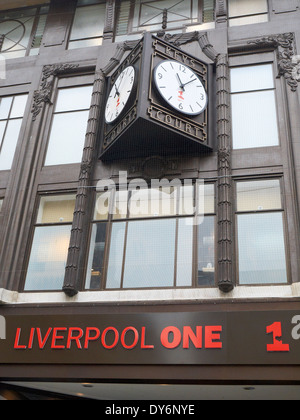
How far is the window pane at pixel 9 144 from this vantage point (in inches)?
587

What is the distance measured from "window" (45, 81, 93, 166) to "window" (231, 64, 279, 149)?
4.77 metres

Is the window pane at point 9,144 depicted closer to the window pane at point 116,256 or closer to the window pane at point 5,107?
the window pane at point 5,107

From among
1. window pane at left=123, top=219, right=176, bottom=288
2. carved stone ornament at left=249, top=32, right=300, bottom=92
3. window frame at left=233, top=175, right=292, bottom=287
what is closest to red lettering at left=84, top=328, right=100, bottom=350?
window pane at left=123, top=219, right=176, bottom=288

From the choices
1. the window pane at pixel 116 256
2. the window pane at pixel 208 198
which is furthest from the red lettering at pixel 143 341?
the window pane at pixel 208 198

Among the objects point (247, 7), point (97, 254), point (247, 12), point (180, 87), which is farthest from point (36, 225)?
point (247, 7)

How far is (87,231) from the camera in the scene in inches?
510

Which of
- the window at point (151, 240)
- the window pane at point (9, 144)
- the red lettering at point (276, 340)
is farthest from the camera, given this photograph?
the window pane at point (9, 144)

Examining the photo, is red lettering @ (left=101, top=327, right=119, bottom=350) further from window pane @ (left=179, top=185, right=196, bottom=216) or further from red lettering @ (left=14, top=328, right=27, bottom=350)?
window pane @ (left=179, top=185, right=196, bottom=216)

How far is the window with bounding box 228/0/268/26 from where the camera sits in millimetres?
15672

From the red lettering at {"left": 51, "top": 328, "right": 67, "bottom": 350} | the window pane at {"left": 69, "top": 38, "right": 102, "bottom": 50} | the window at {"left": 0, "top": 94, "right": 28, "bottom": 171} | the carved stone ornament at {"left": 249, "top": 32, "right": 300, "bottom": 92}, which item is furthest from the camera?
the window pane at {"left": 69, "top": 38, "right": 102, "bottom": 50}

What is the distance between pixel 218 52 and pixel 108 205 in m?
6.08

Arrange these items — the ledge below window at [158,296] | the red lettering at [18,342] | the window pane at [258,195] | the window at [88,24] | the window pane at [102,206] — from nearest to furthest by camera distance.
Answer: the ledge below window at [158,296]
the red lettering at [18,342]
the window pane at [258,195]
the window pane at [102,206]
the window at [88,24]

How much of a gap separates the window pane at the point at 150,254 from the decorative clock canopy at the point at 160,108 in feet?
7.27
